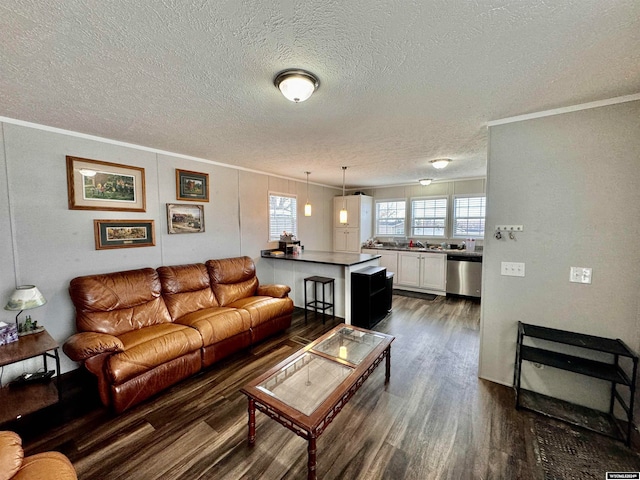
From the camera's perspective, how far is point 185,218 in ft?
12.3

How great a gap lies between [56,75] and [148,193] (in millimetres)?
1828

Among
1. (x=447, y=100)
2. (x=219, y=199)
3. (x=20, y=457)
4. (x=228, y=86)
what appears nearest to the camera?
(x=20, y=457)

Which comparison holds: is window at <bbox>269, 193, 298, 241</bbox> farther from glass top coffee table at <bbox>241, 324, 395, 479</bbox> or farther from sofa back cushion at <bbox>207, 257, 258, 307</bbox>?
glass top coffee table at <bbox>241, 324, 395, 479</bbox>

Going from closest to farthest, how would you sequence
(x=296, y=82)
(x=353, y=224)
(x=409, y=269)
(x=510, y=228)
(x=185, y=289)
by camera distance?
(x=296, y=82) → (x=510, y=228) → (x=185, y=289) → (x=409, y=269) → (x=353, y=224)

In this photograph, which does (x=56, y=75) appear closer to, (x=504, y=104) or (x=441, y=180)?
(x=504, y=104)

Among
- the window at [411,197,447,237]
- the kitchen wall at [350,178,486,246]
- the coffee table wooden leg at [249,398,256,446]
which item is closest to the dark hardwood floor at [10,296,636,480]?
the coffee table wooden leg at [249,398,256,446]

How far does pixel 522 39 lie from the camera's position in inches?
53.1

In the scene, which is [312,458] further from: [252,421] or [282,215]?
[282,215]

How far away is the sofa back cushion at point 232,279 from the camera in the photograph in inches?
144

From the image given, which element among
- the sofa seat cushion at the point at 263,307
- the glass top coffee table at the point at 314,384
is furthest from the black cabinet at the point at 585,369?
the sofa seat cushion at the point at 263,307

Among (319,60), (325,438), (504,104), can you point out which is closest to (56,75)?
(319,60)

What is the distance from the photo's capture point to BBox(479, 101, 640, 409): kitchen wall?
2002 millimetres

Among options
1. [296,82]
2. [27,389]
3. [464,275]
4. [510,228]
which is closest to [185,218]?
[27,389]

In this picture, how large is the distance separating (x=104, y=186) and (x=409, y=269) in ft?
18.1
